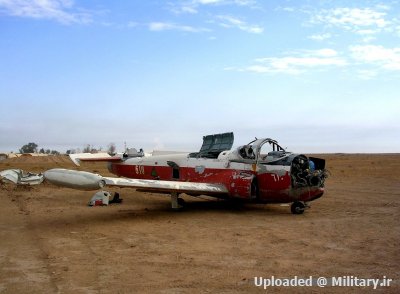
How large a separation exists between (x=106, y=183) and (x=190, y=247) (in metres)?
3.13

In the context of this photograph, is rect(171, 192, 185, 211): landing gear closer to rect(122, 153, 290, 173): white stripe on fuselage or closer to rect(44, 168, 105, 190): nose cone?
rect(122, 153, 290, 173): white stripe on fuselage

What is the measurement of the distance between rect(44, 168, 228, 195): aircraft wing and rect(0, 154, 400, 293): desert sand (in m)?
0.79

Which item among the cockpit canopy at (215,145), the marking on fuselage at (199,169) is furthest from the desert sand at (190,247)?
the cockpit canopy at (215,145)

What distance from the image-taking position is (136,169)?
1647cm

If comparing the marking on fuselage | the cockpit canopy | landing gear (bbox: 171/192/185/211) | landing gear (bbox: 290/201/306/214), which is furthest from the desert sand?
the cockpit canopy

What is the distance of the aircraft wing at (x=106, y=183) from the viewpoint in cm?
1019

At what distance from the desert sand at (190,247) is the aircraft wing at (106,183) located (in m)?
0.79

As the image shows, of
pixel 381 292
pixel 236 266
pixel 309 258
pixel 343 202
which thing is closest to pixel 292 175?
pixel 343 202

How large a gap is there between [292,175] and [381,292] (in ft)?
23.2

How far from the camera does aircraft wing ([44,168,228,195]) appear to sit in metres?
10.2

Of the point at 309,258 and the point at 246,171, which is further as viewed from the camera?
the point at 246,171

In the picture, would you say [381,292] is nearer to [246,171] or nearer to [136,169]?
[246,171]

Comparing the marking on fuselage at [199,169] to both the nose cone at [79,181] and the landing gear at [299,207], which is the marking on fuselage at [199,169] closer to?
the landing gear at [299,207]

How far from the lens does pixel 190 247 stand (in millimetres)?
8281
